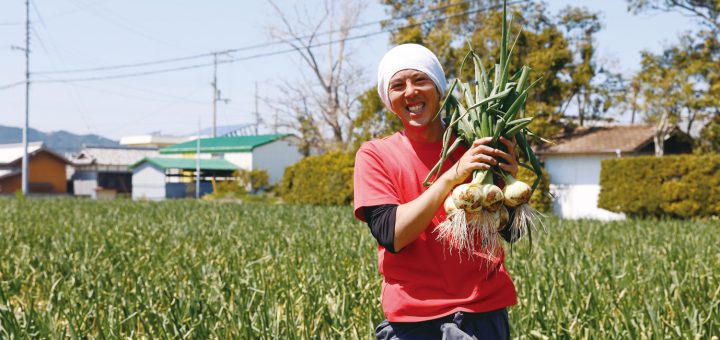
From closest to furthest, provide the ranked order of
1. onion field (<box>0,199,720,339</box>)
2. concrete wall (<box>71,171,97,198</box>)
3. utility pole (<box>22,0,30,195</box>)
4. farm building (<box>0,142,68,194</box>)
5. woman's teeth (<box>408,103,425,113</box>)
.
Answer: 1. woman's teeth (<box>408,103,425,113</box>)
2. onion field (<box>0,199,720,339</box>)
3. utility pole (<box>22,0,30,195</box>)
4. farm building (<box>0,142,68,194</box>)
5. concrete wall (<box>71,171,97,198</box>)

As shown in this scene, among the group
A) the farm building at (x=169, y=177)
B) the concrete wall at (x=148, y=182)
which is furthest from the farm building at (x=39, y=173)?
the concrete wall at (x=148, y=182)

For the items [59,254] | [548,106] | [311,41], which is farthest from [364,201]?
[311,41]

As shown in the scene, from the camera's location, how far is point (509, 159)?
1.72 meters

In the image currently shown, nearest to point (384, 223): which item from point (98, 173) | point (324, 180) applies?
point (324, 180)

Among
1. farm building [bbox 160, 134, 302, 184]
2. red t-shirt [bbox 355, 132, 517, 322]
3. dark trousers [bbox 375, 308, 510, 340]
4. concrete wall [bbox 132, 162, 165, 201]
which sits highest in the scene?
farm building [bbox 160, 134, 302, 184]

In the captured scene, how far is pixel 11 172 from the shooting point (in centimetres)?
4228

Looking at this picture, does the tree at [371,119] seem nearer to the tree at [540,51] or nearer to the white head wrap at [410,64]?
the tree at [540,51]

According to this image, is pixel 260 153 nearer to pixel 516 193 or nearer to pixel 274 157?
pixel 274 157

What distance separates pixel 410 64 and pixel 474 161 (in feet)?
1.18

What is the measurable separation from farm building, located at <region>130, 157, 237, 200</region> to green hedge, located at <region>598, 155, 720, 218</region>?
86.4 ft

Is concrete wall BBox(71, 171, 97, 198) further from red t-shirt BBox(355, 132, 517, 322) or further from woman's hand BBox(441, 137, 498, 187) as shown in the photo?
woman's hand BBox(441, 137, 498, 187)

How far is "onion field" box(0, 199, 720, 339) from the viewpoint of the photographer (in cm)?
305

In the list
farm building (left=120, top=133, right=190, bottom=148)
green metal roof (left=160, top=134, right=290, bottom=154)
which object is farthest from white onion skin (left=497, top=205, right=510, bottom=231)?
farm building (left=120, top=133, right=190, bottom=148)

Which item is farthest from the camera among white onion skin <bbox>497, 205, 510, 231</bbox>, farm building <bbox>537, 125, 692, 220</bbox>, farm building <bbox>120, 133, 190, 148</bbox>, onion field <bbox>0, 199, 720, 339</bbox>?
farm building <bbox>120, 133, 190, 148</bbox>
